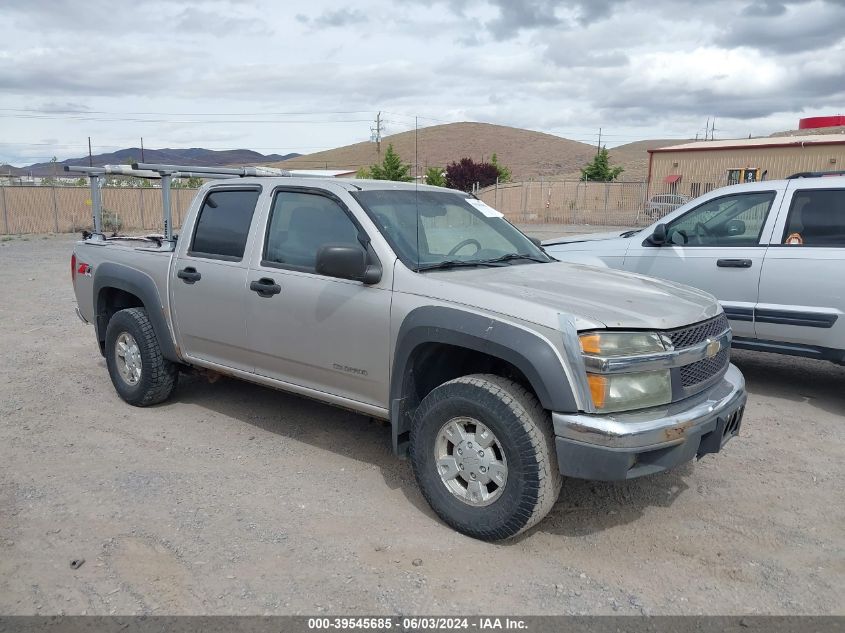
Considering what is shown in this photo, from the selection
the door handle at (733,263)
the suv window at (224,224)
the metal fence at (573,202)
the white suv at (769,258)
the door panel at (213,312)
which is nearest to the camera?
the door panel at (213,312)

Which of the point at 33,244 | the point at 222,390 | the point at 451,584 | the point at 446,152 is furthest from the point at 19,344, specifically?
the point at 446,152

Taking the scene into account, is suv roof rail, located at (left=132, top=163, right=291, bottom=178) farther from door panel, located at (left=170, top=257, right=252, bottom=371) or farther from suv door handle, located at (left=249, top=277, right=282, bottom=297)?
suv door handle, located at (left=249, top=277, right=282, bottom=297)

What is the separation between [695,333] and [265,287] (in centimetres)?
260

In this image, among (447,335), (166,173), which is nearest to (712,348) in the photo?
(447,335)

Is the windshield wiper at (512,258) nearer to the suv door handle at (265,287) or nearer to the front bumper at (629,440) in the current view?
the suv door handle at (265,287)

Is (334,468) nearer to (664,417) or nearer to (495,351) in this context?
(495,351)

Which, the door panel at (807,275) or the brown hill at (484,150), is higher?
the brown hill at (484,150)

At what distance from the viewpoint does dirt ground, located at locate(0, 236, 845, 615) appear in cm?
326

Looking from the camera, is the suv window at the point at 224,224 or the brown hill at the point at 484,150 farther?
the brown hill at the point at 484,150

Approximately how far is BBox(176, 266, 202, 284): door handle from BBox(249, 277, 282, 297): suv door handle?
2.10 feet

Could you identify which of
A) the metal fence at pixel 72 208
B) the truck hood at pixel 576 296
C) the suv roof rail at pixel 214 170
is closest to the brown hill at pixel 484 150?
the metal fence at pixel 72 208

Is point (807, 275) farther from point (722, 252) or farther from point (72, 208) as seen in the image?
point (72, 208)

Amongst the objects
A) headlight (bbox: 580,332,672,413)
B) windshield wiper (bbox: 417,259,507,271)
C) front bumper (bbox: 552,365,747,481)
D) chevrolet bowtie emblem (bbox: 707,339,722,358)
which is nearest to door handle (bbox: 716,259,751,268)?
chevrolet bowtie emblem (bbox: 707,339,722,358)

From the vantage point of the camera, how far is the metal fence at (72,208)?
Result: 102 feet
